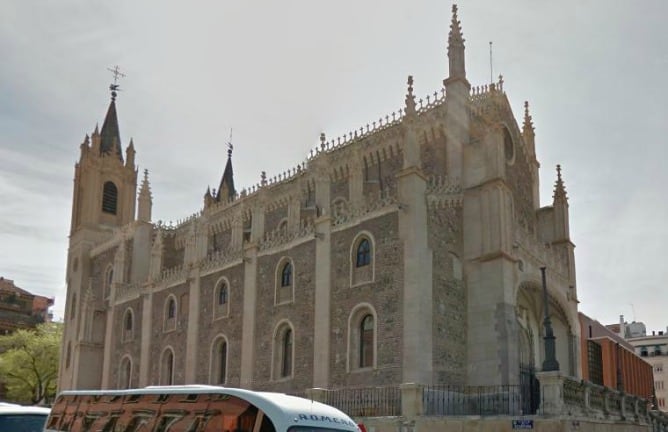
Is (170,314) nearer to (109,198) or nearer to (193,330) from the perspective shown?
(193,330)

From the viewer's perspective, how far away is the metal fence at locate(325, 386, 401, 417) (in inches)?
973

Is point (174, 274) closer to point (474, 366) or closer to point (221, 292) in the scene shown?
point (221, 292)

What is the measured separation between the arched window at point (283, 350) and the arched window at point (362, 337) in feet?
12.5

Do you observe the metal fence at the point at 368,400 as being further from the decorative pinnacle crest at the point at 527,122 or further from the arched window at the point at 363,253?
the decorative pinnacle crest at the point at 527,122

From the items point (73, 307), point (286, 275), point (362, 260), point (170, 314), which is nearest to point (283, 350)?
point (286, 275)

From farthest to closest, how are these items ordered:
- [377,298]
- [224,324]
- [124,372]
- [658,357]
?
[658,357], [124,372], [224,324], [377,298]

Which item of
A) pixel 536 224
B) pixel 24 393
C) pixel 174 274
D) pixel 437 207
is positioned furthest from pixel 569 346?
pixel 24 393

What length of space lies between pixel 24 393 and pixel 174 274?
2241cm

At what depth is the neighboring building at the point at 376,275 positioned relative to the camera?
26.6 meters

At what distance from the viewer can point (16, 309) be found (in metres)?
82.6

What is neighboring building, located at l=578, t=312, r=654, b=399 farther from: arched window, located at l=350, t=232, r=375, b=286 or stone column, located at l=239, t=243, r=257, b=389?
stone column, located at l=239, t=243, r=257, b=389

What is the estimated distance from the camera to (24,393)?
53.8 metres

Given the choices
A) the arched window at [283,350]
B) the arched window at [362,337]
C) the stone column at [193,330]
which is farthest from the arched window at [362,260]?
the stone column at [193,330]

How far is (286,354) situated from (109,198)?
81.7 ft
